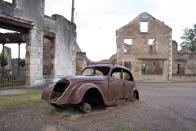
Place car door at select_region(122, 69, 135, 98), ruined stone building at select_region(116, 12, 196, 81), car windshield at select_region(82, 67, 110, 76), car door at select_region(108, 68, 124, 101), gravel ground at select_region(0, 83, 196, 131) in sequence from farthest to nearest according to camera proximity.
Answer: ruined stone building at select_region(116, 12, 196, 81) → car door at select_region(122, 69, 135, 98) → car windshield at select_region(82, 67, 110, 76) → car door at select_region(108, 68, 124, 101) → gravel ground at select_region(0, 83, 196, 131)

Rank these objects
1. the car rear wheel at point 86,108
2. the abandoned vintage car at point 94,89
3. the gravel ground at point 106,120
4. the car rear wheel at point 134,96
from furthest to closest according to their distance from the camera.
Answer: the car rear wheel at point 134,96, the car rear wheel at point 86,108, the abandoned vintage car at point 94,89, the gravel ground at point 106,120

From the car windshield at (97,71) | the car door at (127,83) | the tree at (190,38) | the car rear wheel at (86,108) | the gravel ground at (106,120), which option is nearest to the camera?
the gravel ground at (106,120)

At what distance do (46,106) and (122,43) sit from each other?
39.9m

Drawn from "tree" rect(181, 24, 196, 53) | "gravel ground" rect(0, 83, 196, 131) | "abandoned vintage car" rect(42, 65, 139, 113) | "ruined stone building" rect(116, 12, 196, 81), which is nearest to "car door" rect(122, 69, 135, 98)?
"abandoned vintage car" rect(42, 65, 139, 113)

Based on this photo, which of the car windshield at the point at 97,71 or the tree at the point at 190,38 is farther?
the tree at the point at 190,38

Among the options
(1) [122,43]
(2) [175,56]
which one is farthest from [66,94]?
(2) [175,56]

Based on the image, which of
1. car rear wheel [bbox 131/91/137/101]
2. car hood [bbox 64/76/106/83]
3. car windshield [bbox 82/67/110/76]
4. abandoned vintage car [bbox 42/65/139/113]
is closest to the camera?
abandoned vintage car [bbox 42/65/139/113]

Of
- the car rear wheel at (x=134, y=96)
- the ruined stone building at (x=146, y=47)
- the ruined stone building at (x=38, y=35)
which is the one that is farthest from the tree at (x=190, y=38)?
the car rear wheel at (x=134, y=96)

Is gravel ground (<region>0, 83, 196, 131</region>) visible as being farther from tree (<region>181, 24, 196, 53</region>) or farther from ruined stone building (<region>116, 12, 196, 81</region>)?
tree (<region>181, 24, 196, 53</region>)

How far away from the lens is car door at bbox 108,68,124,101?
14.1 m

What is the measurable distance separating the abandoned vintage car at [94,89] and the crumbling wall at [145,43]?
37583mm

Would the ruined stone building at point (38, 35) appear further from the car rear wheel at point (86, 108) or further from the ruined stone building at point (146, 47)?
the ruined stone building at point (146, 47)

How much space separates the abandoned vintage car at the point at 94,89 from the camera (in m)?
12.1

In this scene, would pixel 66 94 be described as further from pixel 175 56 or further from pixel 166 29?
pixel 175 56
